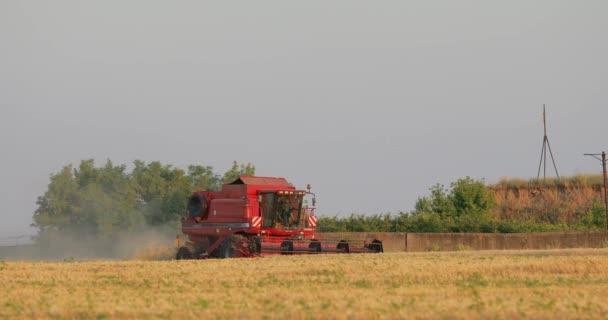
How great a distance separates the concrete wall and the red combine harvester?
4.51 m

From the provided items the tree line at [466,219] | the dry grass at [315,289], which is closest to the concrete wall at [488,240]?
the tree line at [466,219]

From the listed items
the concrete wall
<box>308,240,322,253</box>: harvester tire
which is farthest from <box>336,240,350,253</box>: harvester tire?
the concrete wall

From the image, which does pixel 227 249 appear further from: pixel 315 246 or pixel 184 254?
pixel 315 246

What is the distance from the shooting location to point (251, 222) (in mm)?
39500

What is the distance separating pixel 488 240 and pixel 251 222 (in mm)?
12040

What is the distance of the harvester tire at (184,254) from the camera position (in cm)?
4100

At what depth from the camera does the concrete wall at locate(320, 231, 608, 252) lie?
4422 centimetres

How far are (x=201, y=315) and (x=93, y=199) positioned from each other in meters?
46.7

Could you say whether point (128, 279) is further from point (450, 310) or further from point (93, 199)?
point (93, 199)

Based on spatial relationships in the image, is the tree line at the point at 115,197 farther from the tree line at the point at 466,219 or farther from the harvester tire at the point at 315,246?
the harvester tire at the point at 315,246

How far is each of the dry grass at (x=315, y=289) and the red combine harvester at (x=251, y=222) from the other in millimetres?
7763

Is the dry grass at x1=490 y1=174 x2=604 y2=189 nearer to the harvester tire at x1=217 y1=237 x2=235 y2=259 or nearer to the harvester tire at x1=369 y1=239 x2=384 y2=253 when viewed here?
the harvester tire at x1=369 y1=239 x2=384 y2=253

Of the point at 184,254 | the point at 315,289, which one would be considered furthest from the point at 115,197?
the point at 315,289

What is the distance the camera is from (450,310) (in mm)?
16281
